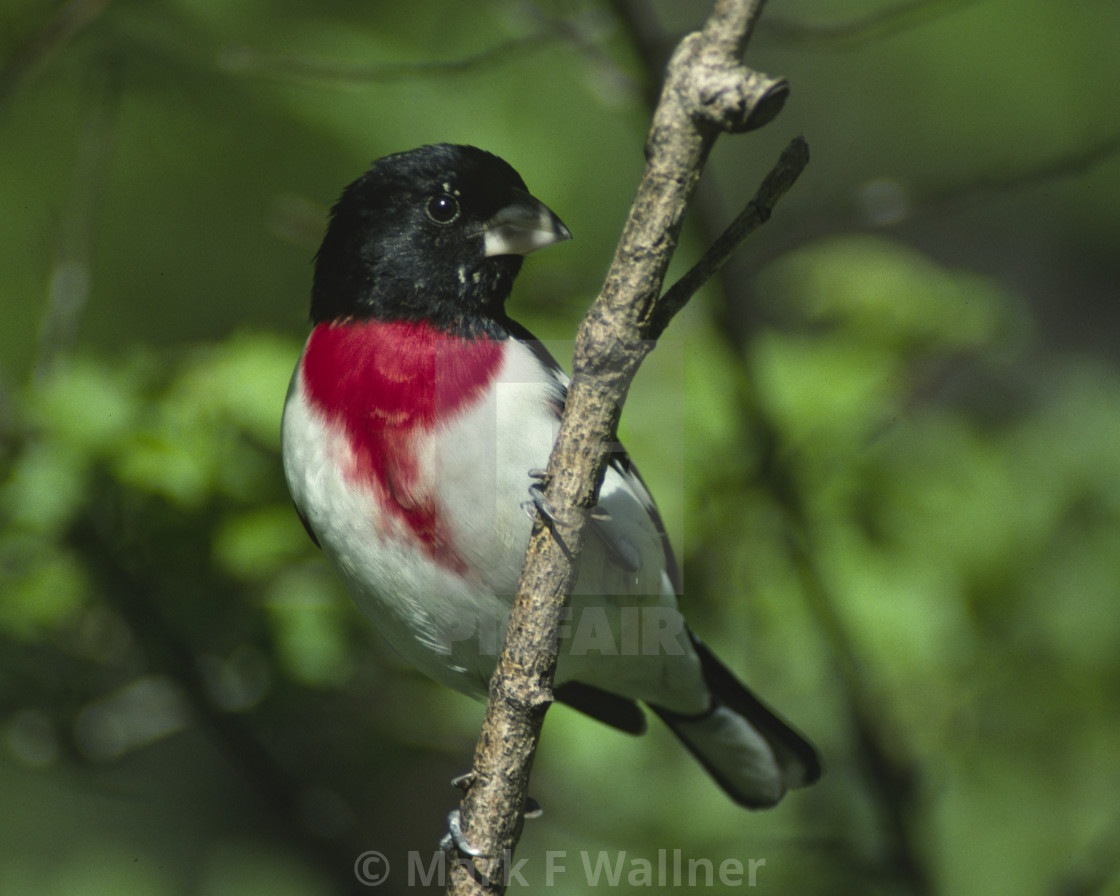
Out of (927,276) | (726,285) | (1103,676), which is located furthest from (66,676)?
(1103,676)

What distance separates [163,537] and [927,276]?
8.82 ft

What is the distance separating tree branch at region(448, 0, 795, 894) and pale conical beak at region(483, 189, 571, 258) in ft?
2.30

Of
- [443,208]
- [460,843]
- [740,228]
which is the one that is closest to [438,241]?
[443,208]

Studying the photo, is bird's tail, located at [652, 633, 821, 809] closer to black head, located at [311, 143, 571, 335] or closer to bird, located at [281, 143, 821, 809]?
bird, located at [281, 143, 821, 809]

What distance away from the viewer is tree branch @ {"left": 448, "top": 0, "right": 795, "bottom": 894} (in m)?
1.38

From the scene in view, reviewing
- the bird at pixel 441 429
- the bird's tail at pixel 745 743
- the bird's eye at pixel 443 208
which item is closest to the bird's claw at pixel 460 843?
the bird at pixel 441 429

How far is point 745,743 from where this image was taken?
10.5 feet

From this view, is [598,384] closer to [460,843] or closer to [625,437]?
[460,843]

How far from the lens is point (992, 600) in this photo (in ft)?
11.6

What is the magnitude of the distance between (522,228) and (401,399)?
0.48 metres

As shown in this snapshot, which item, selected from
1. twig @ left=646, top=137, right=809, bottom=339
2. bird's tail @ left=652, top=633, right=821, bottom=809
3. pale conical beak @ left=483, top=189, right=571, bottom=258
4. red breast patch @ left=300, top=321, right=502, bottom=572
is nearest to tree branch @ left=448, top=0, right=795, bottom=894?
twig @ left=646, top=137, right=809, bottom=339

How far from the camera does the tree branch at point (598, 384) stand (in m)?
1.38

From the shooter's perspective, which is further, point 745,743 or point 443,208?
point 745,743

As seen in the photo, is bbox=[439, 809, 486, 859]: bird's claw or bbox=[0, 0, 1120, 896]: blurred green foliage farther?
bbox=[0, 0, 1120, 896]: blurred green foliage
